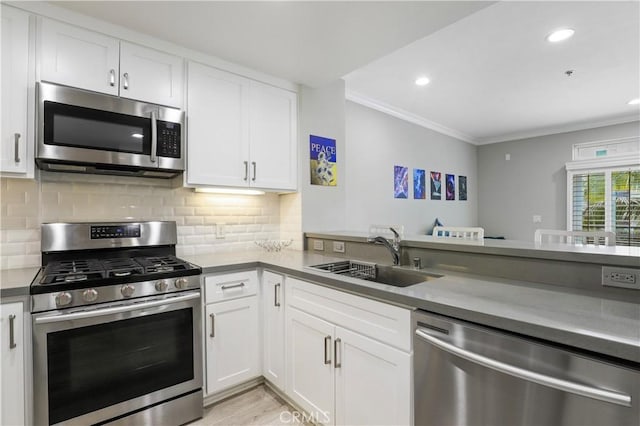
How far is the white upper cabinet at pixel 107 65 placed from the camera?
170cm

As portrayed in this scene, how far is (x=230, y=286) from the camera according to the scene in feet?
6.70

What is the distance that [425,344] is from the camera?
3.92 feet

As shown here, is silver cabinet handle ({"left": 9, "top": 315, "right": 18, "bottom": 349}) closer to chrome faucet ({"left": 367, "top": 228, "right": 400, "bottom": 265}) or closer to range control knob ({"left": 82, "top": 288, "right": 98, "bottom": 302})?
range control knob ({"left": 82, "top": 288, "right": 98, "bottom": 302})

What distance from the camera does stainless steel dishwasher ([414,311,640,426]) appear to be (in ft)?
2.67

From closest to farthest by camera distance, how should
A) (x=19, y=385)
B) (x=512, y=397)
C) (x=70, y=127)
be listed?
(x=512, y=397)
(x=19, y=385)
(x=70, y=127)

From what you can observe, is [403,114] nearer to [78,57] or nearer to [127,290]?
[78,57]

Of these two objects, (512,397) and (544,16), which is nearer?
(512,397)

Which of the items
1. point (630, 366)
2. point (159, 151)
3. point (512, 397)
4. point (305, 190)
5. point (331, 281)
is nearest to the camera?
point (630, 366)

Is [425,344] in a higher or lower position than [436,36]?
lower

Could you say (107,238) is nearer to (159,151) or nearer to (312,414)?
(159,151)

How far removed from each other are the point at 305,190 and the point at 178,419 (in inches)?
74.1

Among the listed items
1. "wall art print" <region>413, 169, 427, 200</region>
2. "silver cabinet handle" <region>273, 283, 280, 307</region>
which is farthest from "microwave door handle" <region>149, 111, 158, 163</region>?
"wall art print" <region>413, 169, 427, 200</region>

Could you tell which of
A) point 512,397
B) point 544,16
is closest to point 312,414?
point 512,397

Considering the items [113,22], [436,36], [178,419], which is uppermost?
[436,36]
